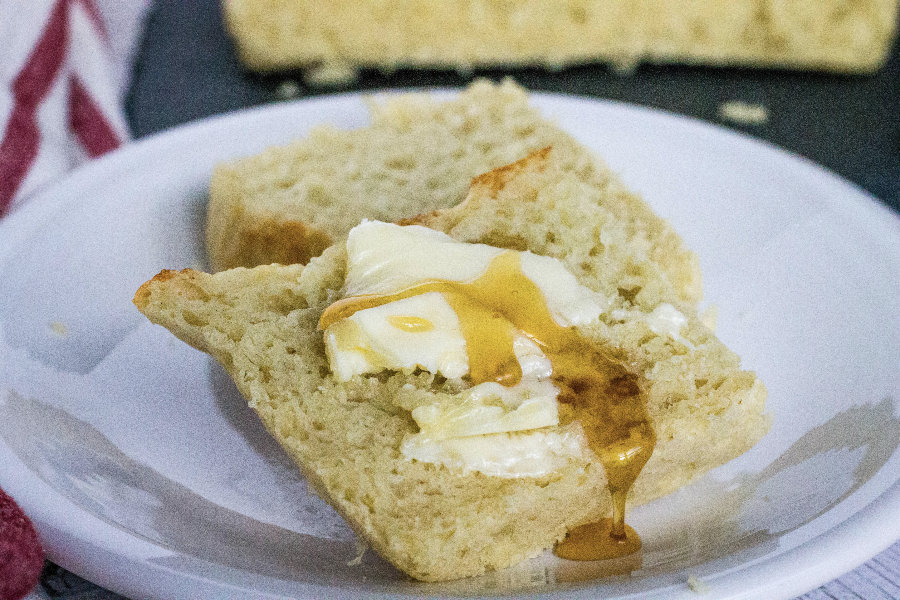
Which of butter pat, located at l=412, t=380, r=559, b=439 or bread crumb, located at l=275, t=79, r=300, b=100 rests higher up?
butter pat, located at l=412, t=380, r=559, b=439

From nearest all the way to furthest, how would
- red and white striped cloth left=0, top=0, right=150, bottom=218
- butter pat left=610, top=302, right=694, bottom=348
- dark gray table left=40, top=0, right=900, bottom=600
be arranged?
butter pat left=610, top=302, right=694, bottom=348, red and white striped cloth left=0, top=0, right=150, bottom=218, dark gray table left=40, top=0, right=900, bottom=600

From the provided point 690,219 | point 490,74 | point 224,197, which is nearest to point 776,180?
point 690,219

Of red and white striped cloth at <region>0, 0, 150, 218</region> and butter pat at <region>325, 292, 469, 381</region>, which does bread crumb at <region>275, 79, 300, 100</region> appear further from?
butter pat at <region>325, 292, 469, 381</region>

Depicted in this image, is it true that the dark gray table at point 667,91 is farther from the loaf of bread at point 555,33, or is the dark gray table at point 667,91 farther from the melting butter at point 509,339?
the melting butter at point 509,339

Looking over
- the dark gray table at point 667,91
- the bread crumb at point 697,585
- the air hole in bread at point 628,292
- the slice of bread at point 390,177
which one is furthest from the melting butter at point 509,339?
the dark gray table at point 667,91

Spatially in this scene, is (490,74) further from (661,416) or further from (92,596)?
(92,596)

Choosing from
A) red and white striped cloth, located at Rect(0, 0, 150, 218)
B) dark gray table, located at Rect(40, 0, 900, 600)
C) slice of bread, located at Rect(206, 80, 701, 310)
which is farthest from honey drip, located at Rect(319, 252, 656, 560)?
dark gray table, located at Rect(40, 0, 900, 600)

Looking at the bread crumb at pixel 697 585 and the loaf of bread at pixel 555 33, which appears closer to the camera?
the bread crumb at pixel 697 585

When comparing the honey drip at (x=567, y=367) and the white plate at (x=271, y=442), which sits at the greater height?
the honey drip at (x=567, y=367)
